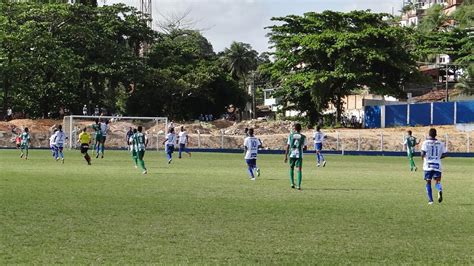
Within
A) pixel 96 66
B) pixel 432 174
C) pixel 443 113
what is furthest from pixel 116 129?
pixel 432 174

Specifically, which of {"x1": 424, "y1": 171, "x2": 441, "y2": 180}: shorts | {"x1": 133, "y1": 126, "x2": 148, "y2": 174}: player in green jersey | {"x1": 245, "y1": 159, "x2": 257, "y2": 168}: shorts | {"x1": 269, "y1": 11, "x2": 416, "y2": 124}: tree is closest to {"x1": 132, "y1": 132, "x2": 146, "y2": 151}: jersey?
{"x1": 133, "y1": 126, "x2": 148, "y2": 174}: player in green jersey

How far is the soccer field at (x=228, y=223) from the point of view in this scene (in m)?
11.2

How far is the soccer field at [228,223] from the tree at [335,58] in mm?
46120

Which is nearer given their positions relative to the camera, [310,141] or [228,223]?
[228,223]

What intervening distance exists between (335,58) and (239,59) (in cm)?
5210

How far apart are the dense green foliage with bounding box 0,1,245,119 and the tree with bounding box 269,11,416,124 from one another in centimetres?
1128

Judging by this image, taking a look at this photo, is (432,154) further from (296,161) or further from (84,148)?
(84,148)

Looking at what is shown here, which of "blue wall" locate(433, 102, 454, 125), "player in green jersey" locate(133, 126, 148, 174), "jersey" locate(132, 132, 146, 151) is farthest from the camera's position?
"blue wall" locate(433, 102, 454, 125)

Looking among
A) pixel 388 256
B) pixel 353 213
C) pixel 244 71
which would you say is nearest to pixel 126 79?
pixel 244 71

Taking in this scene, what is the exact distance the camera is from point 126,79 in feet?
246

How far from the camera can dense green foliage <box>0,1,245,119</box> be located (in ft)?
221

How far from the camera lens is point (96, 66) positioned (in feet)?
237

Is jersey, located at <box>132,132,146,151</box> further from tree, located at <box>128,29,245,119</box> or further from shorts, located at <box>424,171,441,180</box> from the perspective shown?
tree, located at <box>128,29,245,119</box>

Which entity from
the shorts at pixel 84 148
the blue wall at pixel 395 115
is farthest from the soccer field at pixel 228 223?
the blue wall at pixel 395 115
